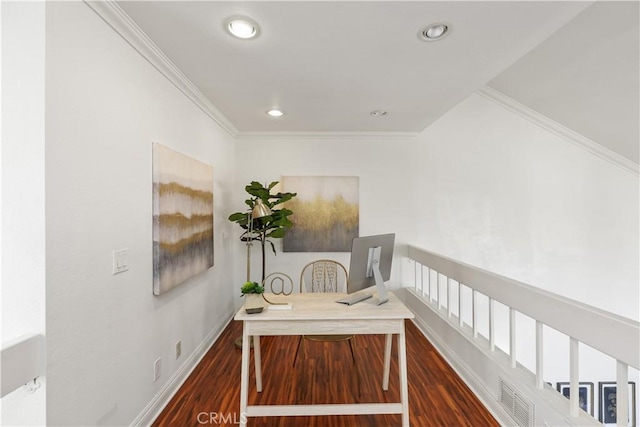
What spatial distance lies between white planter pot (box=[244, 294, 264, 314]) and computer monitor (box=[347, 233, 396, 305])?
57 cm

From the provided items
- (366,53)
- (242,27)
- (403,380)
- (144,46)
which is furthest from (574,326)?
(144,46)

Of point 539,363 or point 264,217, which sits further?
point 264,217

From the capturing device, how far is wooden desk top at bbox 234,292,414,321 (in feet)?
5.98

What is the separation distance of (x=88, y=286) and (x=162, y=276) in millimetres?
588

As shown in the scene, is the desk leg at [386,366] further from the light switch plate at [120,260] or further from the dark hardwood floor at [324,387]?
the light switch plate at [120,260]

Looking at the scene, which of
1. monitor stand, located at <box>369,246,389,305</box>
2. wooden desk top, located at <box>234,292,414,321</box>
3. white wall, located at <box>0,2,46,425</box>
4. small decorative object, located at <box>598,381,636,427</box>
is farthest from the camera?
small decorative object, located at <box>598,381,636,427</box>

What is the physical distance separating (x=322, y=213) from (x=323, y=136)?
3.29 ft

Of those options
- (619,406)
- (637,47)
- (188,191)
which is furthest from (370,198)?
(619,406)

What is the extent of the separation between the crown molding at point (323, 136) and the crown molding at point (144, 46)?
3.59 feet

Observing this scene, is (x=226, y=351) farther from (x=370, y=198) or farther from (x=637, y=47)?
(x=637, y=47)

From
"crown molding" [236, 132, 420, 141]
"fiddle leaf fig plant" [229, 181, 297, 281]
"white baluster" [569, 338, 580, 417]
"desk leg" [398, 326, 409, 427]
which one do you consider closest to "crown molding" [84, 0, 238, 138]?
"fiddle leaf fig plant" [229, 181, 297, 281]

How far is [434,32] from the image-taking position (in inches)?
67.2

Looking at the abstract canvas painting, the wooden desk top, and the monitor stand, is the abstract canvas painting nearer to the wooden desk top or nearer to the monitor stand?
the wooden desk top

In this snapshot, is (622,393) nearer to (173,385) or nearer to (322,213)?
(173,385)
